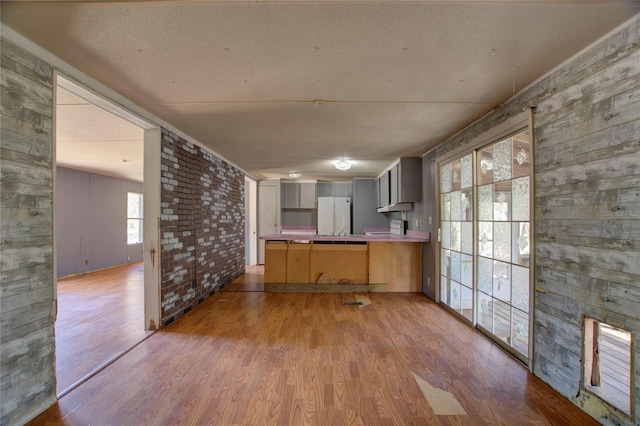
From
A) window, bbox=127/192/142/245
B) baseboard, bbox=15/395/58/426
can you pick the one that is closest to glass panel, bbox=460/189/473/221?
baseboard, bbox=15/395/58/426

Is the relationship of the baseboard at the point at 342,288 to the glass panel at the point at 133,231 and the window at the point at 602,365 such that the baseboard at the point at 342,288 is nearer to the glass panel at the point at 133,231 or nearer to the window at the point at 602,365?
the window at the point at 602,365

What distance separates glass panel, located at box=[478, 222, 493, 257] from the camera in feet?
9.29

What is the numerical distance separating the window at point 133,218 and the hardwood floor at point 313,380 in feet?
18.8

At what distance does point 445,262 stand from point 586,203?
2.31 metres

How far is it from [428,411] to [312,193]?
607 cm

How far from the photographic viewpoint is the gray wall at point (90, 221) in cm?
579

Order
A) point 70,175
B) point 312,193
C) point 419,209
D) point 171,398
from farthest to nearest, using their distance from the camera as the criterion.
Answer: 1. point 312,193
2. point 70,175
3. point 419,209
4. point 171,398

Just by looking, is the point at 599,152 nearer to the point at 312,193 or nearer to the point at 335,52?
the point at 335,52

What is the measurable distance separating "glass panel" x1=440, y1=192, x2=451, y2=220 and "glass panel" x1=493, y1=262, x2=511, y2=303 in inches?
46.5

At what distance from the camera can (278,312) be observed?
143 inches

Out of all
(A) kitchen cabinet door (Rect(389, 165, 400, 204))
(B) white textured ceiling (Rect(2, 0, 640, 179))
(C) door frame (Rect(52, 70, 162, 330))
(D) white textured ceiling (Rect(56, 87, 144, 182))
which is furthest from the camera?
(A) kitchen cabinet door (Rect(389, 165, 400, 204))

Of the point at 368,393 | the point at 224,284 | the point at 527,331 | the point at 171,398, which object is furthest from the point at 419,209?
the point at 171,398

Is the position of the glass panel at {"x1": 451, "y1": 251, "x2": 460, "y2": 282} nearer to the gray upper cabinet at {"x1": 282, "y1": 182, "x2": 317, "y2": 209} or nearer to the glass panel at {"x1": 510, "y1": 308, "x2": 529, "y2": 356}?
the glass panel at {"x1": 510, "y1": 308, "x2": 529, "y2": 356}

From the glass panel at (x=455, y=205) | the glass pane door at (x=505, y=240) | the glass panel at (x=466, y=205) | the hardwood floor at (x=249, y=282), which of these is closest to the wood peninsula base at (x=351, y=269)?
the hardwood floor at (x=249, y=282)
